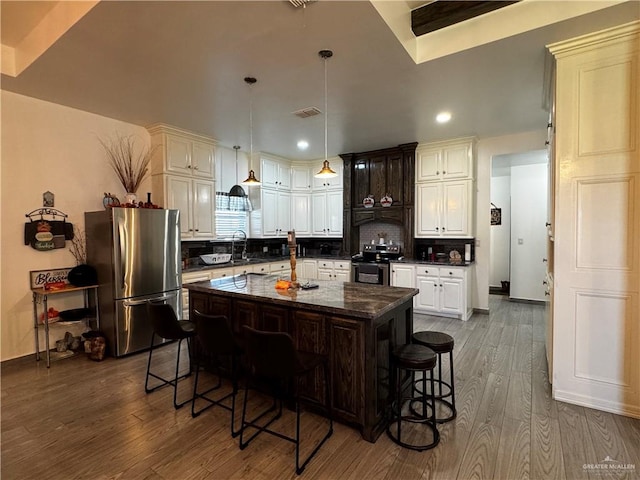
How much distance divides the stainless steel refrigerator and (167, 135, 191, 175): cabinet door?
864 mm

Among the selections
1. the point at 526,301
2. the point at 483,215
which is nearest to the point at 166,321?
the point at 483,215

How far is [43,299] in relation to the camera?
359 cm

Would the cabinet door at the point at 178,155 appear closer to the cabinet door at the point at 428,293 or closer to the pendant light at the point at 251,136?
the pendant light at the point at 251,136

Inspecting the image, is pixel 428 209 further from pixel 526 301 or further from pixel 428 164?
pixel 526 301

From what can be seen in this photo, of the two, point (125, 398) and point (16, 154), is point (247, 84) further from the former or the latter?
point (125, 398)

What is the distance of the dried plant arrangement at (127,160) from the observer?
14.0 feet

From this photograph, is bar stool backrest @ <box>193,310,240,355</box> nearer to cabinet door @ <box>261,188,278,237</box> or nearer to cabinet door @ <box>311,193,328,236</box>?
cabinet door @ <box>261,188,278,237</box>

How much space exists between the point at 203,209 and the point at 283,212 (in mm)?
1918

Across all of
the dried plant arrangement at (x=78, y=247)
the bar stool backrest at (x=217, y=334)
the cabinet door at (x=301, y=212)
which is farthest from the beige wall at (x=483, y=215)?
the dried plant arrangement at (x=78, y=247)

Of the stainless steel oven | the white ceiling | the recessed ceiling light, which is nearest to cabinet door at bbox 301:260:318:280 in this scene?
the stainless steel oven

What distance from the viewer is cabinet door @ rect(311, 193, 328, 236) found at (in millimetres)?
6695

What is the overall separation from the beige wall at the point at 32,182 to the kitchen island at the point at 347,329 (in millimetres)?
2423

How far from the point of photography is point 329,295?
2.62 m

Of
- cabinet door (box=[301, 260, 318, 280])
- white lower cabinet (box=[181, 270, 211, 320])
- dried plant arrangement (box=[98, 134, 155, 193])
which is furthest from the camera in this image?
cabinet door (box=[301, 260, 318, 280])
